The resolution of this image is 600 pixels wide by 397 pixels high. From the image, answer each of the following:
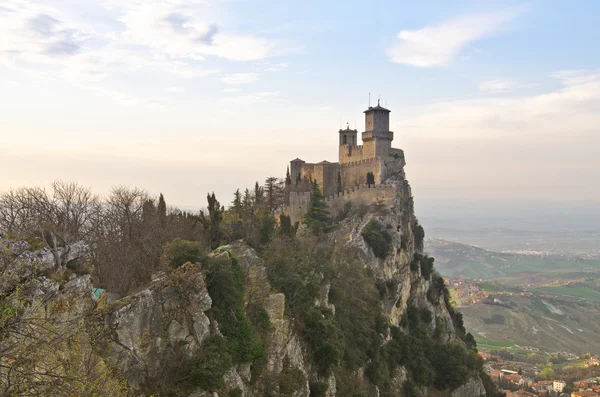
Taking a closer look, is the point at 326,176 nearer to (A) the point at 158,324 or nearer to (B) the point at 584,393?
(A) the point at 158,324

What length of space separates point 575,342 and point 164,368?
435ft

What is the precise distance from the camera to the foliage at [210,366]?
1794 centimetres

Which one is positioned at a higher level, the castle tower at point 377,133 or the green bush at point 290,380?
the castle tower at point 377,133

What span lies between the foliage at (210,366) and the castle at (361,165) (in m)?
35.4

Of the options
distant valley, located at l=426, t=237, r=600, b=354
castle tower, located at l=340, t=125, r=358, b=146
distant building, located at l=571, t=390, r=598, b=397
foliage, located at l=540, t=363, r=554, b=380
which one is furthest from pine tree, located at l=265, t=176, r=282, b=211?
distant valley, located at l=426, t=237, r=600, b=354

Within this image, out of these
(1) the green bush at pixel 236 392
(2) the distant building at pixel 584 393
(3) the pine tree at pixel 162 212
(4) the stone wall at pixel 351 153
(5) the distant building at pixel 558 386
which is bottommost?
(5) the distant building at pixel 558 386

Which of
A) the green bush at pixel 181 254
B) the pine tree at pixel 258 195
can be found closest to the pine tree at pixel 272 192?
the pine tree at pixel 258 195

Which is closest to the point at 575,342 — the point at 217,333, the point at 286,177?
the point at 286,177

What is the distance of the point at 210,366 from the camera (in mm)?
18203

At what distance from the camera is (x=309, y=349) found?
2688cm

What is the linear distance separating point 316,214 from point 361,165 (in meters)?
11.6

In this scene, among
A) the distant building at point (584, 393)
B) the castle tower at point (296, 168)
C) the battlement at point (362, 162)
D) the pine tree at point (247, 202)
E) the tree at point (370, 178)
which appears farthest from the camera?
the distant building at point (584, 393)

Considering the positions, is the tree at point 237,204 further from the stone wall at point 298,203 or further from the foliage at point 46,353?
the foliage at point 46,353

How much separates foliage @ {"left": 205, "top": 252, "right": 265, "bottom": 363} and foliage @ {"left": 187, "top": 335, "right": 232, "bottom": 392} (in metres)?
0.97
